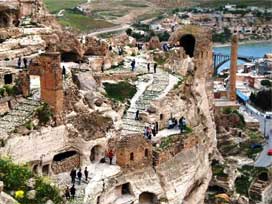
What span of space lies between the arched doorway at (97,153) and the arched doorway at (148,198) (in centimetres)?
239

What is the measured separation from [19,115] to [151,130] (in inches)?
228

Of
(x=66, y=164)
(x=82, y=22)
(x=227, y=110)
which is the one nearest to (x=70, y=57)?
(x=66, y=164)

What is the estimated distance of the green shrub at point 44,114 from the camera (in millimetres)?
27547

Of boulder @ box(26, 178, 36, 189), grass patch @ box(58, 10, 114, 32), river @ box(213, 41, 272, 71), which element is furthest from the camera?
river @ box(213, 41, 272, 71)

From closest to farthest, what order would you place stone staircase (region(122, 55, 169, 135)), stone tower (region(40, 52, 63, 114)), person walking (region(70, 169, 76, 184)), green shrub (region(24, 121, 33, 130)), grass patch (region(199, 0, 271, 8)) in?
person walking (region(70, 169, 76, 184))
green shrub (region(24, 121, 33, 130))
stone tower (region(40, 52, 63, 114))
stone staircase (region(122, 55, 169, 135))
grass patch (region(199, 0, 271, 8))

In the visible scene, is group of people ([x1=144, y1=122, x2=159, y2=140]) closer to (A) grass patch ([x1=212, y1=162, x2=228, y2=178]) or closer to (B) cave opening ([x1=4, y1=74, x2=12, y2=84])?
(B) cave opening ([x1=4, y1=74, x2=12, y2=84])

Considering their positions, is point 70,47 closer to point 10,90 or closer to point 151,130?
point 10,90

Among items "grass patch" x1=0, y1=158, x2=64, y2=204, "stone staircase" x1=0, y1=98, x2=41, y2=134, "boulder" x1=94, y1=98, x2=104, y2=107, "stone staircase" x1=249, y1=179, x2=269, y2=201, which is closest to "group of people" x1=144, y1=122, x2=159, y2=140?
"boulder" x1=94, y1=98, x2=104, y2=107

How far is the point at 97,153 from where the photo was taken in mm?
28672

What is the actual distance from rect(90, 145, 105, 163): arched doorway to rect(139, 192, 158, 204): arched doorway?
2391 mm

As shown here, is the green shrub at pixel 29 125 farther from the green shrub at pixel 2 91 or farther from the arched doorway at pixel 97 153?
the arched doorway at pixel 97 153

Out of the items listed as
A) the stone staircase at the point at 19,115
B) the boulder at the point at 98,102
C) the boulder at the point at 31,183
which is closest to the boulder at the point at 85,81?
the boulder at the point at 98,102

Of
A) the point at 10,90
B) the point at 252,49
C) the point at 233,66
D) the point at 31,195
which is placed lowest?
the point at 252,49

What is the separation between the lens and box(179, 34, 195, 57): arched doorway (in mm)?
43188
